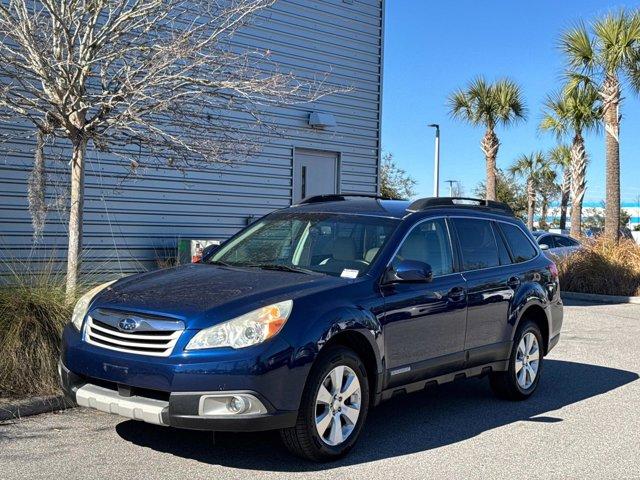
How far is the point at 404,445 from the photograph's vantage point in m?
5.58

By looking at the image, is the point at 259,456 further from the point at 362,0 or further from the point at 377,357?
the point at 362,0

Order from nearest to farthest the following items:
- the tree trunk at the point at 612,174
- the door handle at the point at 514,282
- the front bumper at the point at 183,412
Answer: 1. the front bumper at the point at 183,412
2. the door handle at the point at 514,282
3. the tree trunk at the point at 612,174

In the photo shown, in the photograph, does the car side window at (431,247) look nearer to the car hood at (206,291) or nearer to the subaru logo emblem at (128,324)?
the car hood at (206,291)

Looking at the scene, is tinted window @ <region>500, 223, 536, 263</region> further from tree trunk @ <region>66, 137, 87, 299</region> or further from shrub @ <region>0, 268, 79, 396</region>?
tree trunk @ <region>66, 137, 87, 299</region>

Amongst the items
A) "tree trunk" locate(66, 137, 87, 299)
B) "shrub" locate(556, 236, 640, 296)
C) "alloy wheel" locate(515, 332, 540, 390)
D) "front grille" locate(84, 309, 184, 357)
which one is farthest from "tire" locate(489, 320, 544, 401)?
"shrub" locate(556, 236, 640, 296)

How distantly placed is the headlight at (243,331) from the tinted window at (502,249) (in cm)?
298

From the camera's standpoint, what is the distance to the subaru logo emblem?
4800 millimetres

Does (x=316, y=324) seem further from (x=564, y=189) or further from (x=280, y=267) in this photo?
(x=564, y=189)

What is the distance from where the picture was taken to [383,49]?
53.5 ft

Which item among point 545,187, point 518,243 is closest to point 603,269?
point 518,243

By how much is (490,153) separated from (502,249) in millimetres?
21648

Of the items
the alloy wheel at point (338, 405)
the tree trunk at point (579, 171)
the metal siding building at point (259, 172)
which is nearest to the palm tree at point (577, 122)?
the tree trunk at point (579, 171)

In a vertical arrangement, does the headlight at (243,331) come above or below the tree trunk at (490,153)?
below

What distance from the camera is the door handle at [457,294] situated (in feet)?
19.9
